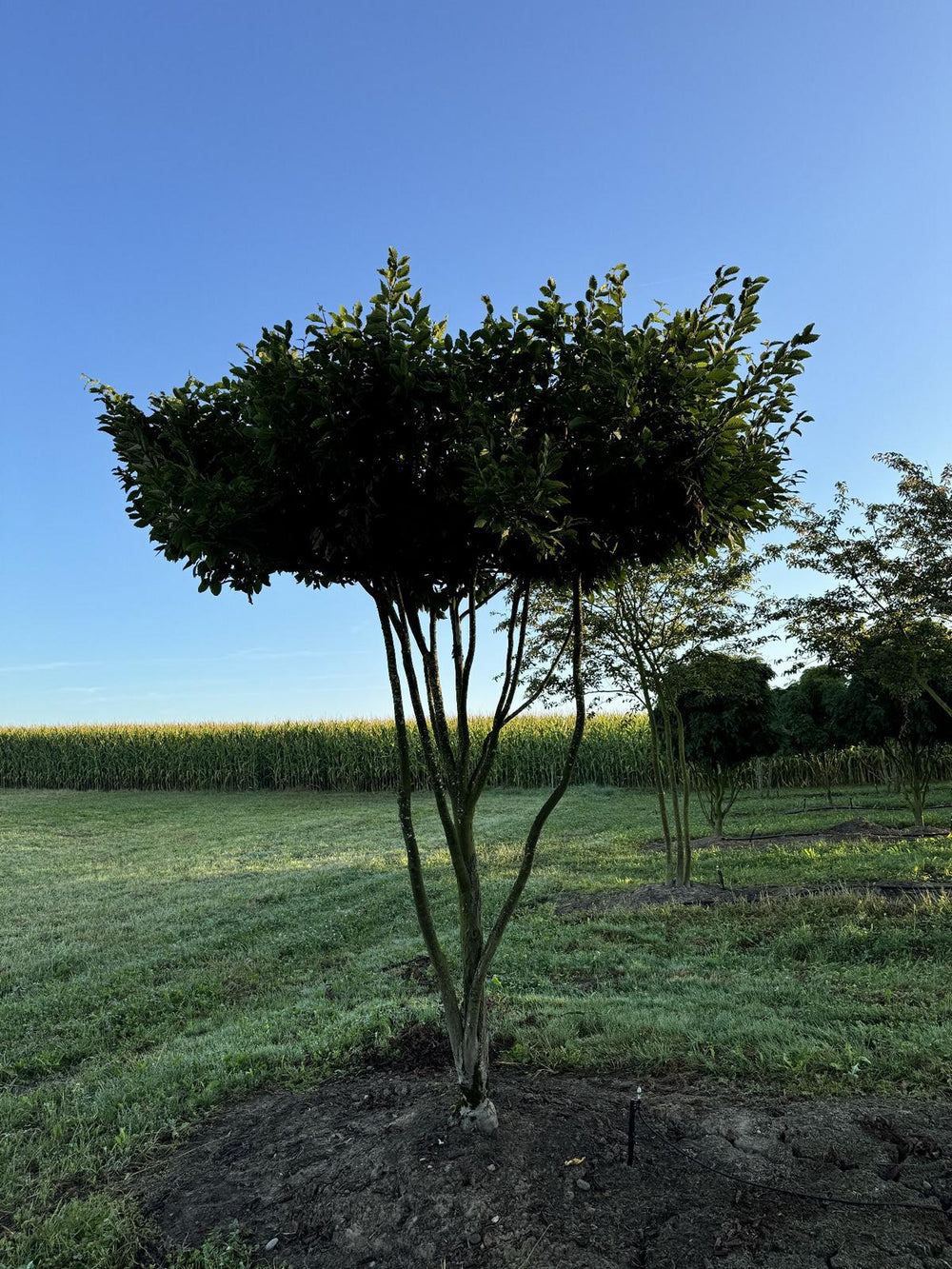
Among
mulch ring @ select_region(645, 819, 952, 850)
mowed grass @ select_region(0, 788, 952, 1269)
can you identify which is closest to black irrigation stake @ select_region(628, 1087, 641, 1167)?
mowed grass @ select_region(0, 788, 952, 1269)

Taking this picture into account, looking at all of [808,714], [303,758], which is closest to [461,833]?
[808,714]

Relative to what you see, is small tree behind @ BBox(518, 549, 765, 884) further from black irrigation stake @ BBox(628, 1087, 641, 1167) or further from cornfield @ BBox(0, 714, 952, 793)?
cornfield @ BBox(0, 714, 952, 793)

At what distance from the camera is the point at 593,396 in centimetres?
322

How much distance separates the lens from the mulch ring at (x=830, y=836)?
14.0 metres

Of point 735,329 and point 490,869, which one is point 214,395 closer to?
point 735,329

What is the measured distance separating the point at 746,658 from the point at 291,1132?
9.74 m

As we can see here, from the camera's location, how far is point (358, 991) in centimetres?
646

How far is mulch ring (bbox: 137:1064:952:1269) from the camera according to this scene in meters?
2.89

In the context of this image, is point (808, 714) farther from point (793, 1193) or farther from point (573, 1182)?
point (573, 1182)

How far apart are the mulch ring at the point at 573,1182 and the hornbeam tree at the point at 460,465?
1.16 feet

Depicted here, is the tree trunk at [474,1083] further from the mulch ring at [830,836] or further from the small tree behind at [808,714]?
the small tree behind at [808,714]

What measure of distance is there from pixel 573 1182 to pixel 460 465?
2.96 meters

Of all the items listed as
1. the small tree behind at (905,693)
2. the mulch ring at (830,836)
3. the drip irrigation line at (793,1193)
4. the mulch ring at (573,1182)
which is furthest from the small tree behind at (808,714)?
the drip irrigation line at (793,1193)

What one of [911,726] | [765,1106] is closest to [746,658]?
[911,726]
